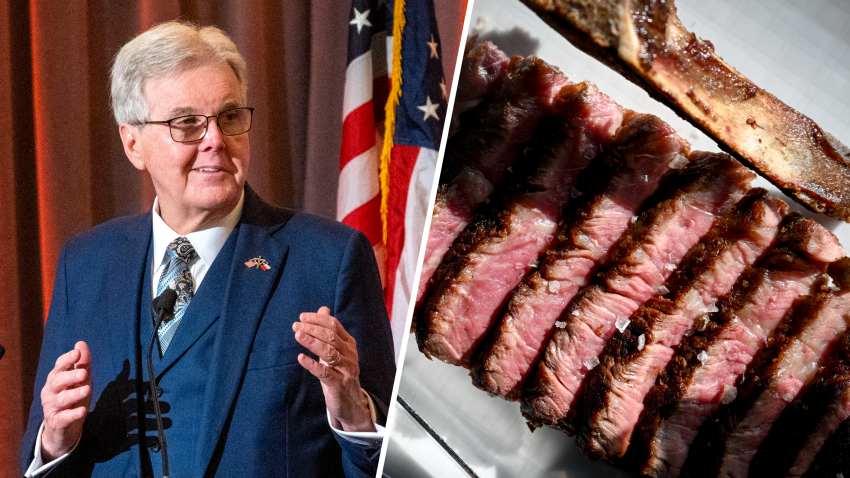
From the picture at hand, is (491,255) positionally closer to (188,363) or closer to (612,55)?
(612,55)

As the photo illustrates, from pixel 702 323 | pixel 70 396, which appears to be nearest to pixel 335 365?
pixel 70 396

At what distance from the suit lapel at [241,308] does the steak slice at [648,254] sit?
105 cm

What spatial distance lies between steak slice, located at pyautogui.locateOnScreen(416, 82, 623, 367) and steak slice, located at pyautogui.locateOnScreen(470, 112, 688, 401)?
0.05 metres

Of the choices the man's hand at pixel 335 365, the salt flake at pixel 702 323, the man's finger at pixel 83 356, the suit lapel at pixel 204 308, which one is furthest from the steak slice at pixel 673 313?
the man's finger at pixel 83 356

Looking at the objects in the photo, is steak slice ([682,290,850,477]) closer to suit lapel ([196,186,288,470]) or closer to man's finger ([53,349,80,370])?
suit lapel ([196,186,288,470])

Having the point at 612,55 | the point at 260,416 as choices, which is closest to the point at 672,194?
the point at 612,55

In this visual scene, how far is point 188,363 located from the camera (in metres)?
1.34

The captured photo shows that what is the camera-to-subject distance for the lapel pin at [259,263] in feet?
4.66

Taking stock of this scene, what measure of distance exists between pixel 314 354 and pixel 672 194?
1325mm

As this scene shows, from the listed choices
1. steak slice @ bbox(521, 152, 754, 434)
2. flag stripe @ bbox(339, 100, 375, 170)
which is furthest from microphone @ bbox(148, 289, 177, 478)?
steak slice @ bbox(521, 152, 754, 434)

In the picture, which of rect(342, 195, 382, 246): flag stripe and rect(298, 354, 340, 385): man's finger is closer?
rect(298, 354, 340, 385): man's finger

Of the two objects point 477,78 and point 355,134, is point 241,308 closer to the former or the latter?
point 355,134

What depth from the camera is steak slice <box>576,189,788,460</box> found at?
1.84 m

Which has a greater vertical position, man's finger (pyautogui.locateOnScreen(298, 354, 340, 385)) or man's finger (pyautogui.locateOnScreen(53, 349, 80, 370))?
man's finger (pyautogui.locateOnScreen(298, 354, 340, 385))
